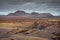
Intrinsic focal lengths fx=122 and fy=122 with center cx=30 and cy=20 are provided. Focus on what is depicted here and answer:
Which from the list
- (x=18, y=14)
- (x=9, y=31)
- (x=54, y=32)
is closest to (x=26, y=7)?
(x=18, y=14)

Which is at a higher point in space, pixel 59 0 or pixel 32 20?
pixel 59 0

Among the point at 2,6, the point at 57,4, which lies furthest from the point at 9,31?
the point at 57,4

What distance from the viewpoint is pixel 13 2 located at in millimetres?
4566

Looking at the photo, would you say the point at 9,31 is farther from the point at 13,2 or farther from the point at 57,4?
the point at 57,4

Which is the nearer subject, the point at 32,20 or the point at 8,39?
the point at 8,39

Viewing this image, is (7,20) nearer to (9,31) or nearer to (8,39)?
(9,31)

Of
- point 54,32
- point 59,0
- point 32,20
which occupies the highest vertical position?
point 59,0

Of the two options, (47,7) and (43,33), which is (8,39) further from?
(47,7)

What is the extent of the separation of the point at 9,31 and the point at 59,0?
214 centimetres

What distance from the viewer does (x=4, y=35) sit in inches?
168

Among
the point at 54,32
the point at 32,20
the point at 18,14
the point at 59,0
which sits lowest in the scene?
the point at 54,32

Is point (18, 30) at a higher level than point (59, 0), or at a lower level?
lower

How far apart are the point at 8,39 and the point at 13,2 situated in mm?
1382

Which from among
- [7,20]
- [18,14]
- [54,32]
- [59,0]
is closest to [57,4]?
[59,0]
